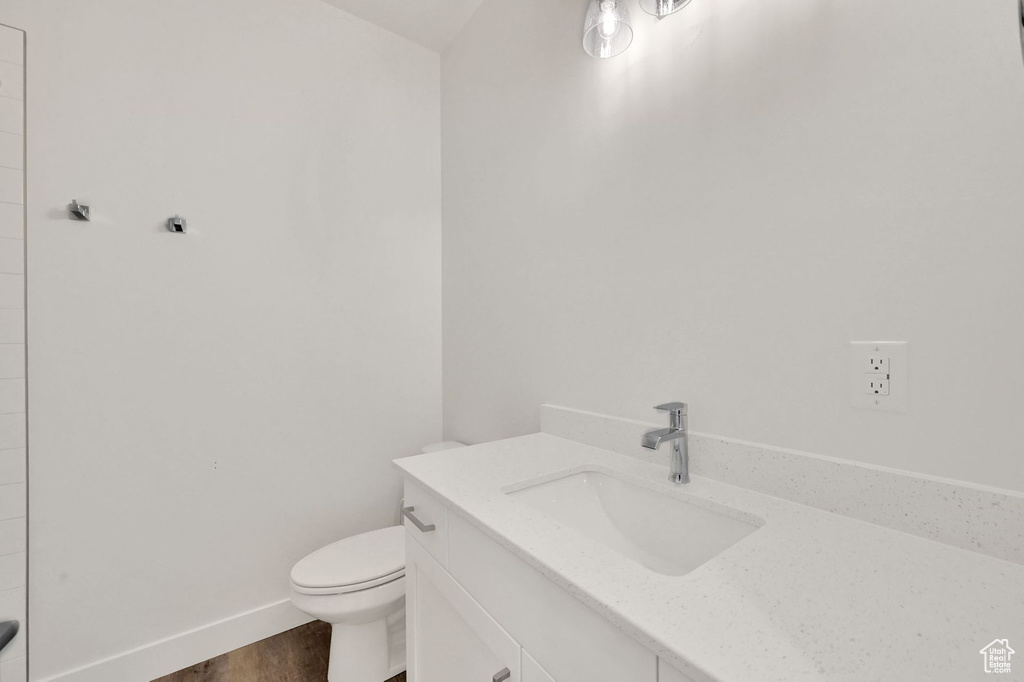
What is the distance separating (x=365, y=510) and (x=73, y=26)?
196 cm

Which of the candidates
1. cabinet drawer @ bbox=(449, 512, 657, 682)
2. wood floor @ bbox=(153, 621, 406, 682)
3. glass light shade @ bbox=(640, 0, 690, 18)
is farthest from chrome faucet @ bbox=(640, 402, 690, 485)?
wood floor @ bbox=(153, 621, 406, 682)

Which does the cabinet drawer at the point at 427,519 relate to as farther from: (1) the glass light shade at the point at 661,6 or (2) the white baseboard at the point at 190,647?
(1) the glass light shade at the point at 661,6

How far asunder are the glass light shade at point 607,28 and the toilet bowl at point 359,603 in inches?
65.2

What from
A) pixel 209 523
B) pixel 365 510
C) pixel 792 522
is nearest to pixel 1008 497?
pixel 792 522

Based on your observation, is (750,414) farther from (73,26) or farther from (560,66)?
(73,26)

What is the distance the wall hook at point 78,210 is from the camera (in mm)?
1348

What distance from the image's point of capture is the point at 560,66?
4.71 ft

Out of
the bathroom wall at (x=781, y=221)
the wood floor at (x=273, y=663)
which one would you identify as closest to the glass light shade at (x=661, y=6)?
the bathroom wall at (x=781, y=221)

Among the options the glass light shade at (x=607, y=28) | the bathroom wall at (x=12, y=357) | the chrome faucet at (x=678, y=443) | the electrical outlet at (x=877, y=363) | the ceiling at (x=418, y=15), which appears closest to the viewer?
the electrical outlet at (x=877, y=363)

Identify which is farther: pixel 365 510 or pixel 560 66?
pixel 365 510

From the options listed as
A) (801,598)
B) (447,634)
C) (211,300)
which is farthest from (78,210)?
(801,598)

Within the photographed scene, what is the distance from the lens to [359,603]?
1.36 meters

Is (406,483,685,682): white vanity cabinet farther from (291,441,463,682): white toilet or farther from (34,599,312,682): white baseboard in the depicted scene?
(34,599,312,682): white baseboard

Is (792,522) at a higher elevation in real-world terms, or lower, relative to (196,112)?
lower
